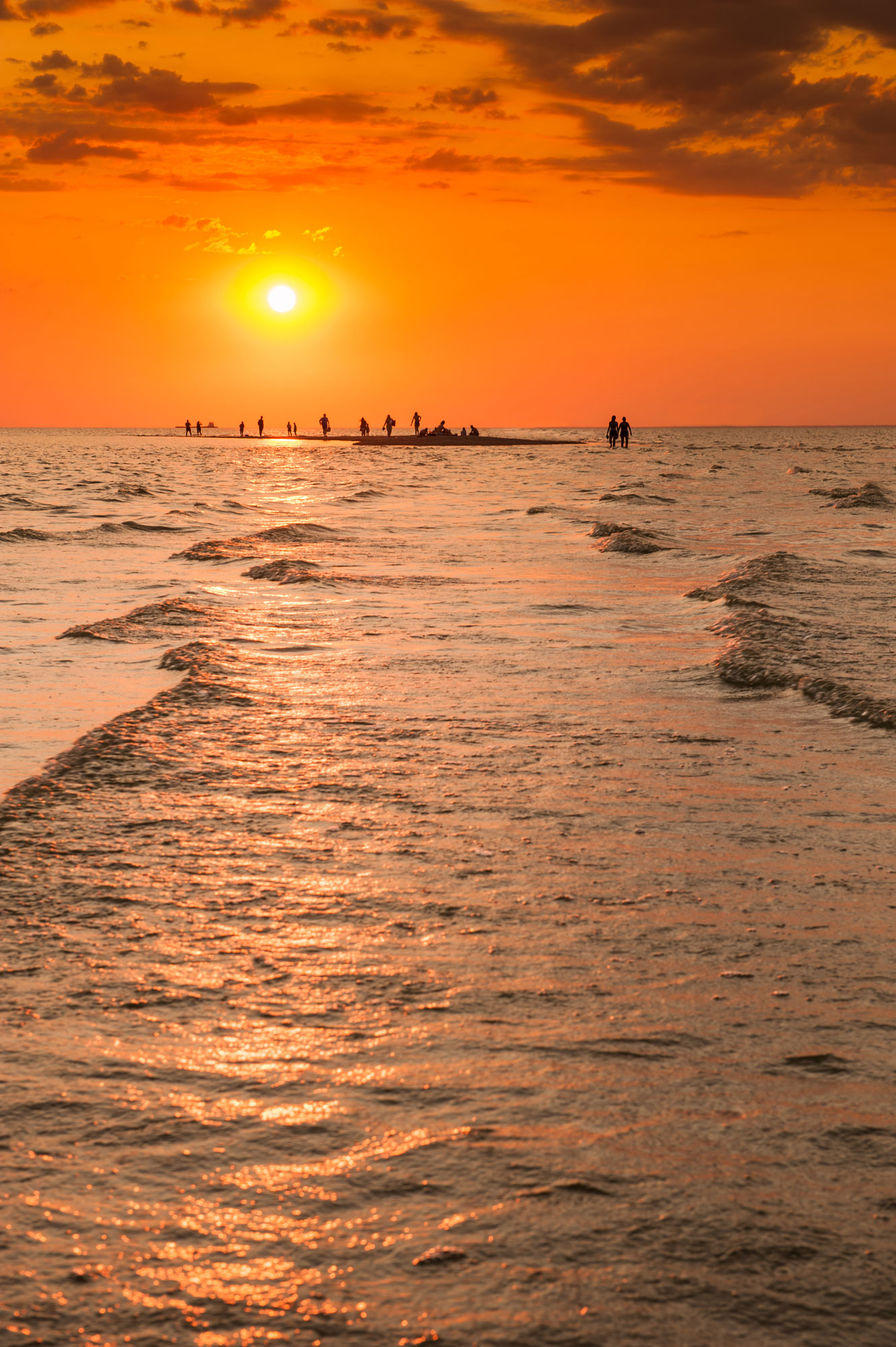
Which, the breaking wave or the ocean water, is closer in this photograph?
the ocean water

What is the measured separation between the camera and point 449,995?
4012mm

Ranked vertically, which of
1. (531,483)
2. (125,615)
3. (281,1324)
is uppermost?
(531,483)

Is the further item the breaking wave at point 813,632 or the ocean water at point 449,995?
the breaking wave at point 813,632

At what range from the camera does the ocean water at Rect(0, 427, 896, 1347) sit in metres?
2.66

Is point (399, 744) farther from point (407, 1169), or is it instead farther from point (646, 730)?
Result: point (407, 1169)

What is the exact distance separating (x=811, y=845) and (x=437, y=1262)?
3.49m

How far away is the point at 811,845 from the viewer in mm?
5613

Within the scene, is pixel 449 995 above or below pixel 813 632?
below

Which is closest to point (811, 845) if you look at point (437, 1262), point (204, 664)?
point (437, 1262)

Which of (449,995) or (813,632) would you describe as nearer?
(449,995)

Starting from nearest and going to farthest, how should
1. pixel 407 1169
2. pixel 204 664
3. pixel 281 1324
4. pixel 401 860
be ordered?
pixel 281 1324 < pixel 407 1169 < pixel 401 860 < pixel 204 664

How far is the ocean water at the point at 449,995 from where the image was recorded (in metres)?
2.66

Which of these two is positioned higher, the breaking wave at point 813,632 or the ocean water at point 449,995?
the breaking wave at point 813,632

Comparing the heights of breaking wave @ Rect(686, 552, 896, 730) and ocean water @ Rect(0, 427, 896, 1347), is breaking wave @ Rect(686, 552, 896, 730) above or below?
above
